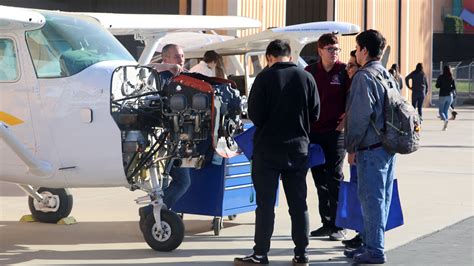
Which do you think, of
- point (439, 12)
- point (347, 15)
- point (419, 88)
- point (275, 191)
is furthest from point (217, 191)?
point (439, 12)

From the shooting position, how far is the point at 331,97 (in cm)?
900

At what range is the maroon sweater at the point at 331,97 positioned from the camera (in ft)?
29.4

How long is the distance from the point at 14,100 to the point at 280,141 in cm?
243

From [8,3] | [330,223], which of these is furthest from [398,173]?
[8,3]

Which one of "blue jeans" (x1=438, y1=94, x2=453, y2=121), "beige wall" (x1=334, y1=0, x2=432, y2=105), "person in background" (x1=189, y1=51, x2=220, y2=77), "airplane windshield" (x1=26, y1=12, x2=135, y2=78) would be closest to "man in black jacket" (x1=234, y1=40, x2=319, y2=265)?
"airplane windshield" (x1=26, y1=12, x2=135, y2=78)

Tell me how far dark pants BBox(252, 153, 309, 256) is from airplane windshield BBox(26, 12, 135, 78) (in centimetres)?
175

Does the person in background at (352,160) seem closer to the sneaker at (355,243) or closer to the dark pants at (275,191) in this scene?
the sneaker at (355,243)

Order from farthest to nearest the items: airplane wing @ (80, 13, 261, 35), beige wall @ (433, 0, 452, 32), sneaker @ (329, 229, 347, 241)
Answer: beige wall @ (433, 0, 452, 32)
airplane wing @ (80, 13, 261, 35)
sneaker @ (329, 229, 347, 241)

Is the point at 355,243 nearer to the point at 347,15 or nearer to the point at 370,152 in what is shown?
the point at 370,152

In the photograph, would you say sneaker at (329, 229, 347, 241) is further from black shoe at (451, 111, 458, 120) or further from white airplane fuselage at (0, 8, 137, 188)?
black shoe at (451, 111, 458, 120)

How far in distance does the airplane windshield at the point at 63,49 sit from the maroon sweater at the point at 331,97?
1813 millimetres

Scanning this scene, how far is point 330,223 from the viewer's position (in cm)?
913

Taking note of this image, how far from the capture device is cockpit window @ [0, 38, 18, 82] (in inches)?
333

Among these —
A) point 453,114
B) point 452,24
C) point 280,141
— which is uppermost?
point 452,24
